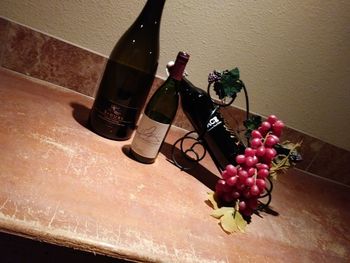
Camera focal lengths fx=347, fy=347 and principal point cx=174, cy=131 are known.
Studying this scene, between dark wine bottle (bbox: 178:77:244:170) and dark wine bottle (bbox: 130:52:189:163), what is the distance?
33 millimetres

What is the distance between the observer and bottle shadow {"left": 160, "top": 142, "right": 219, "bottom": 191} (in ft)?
2.53

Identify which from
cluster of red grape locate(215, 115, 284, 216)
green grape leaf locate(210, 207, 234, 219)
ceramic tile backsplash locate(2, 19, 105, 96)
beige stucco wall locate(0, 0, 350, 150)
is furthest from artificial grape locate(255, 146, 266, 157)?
ceramic tile backsplash locate(2, 19, 105, 96)

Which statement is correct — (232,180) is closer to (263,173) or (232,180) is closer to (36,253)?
(263,173)

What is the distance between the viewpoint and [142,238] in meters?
0.47

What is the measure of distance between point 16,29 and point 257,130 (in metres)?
0.61

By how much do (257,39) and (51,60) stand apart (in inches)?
21.6

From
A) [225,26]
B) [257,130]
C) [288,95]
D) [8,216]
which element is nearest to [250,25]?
[225,26]

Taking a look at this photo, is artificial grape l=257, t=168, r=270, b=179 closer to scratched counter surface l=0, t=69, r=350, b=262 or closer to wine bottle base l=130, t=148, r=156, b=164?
scratched counter surface l=0, t=69, r=350, b=262

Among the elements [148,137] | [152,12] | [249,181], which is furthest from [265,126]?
[152,12]

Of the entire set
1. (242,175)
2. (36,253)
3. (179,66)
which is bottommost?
(36,253)

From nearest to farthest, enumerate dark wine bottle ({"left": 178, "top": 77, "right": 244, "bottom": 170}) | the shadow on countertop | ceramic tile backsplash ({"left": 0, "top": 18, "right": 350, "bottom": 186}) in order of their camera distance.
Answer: the shadow on countertop
dark wine bottle ({"left": 178, "top": 77, "right": 244, "bottom": 170})
ceramic tile backsplash ({"left": 0, "top": 18, "right": 350, "bottom": 186})

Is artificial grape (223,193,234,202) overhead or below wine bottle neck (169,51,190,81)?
below

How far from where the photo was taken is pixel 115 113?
0.69m

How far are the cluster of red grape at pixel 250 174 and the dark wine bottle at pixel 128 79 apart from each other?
9.1 inches
